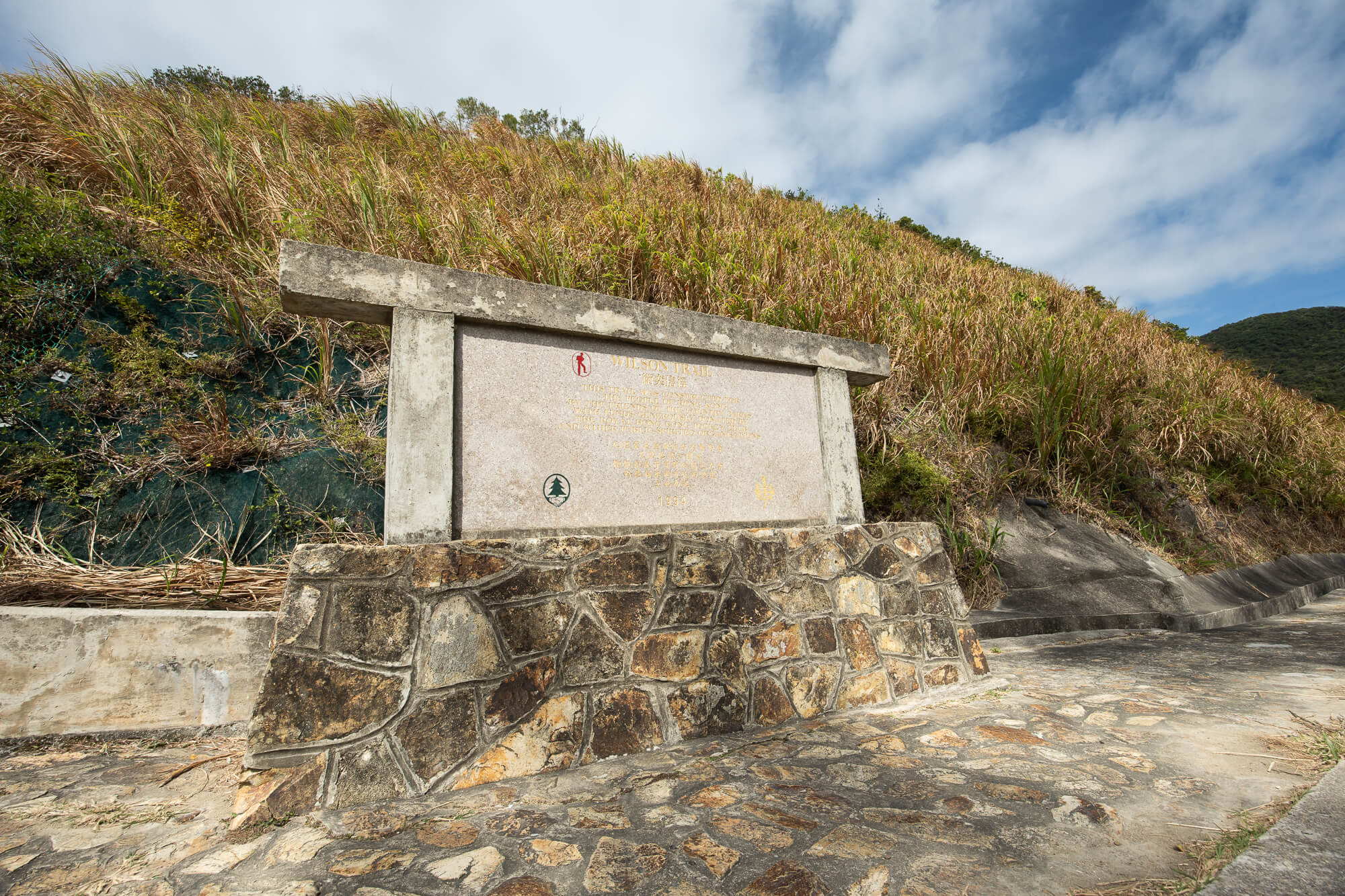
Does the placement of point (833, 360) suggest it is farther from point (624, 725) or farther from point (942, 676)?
point (624, 725)

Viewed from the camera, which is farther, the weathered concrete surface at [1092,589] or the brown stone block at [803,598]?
the weathered concrete surface at [1092,589]

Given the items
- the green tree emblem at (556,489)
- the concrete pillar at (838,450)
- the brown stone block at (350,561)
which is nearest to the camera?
the brown stone block at (350,561)

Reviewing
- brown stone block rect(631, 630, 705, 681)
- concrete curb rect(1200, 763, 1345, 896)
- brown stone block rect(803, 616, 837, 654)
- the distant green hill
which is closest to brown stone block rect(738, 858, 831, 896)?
concrete curb rect(1200, 763, 1345, 896)

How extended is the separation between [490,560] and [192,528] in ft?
7.61

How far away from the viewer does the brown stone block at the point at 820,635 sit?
3.16m

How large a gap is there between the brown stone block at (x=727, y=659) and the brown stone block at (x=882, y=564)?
0.98 meters

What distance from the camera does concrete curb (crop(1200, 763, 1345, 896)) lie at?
1.29 metres

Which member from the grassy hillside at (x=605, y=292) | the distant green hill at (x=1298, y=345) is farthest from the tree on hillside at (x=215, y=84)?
the distant green hill at (x=1298, y=345)

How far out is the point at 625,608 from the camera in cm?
273

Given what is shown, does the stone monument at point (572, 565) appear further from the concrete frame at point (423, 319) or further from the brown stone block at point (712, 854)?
the brown stone block at point (712, 854)

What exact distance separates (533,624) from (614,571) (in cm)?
43

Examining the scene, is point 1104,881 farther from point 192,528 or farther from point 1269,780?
point 192,528

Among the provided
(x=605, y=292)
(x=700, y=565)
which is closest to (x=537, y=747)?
(x=700, y=565)

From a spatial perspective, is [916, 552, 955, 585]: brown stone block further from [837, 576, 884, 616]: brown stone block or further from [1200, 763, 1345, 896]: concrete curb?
[1200, 763, 1345, 896]: concrete curb
